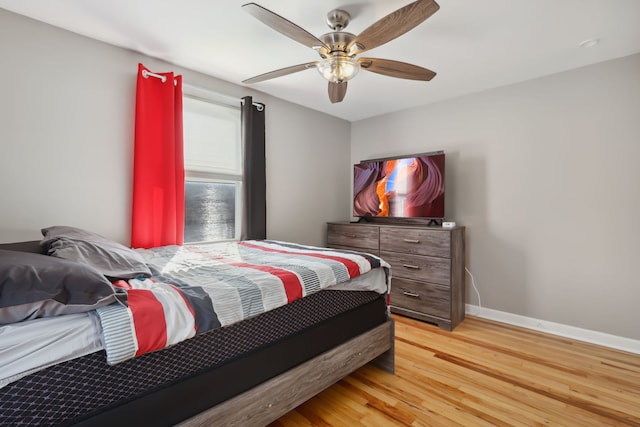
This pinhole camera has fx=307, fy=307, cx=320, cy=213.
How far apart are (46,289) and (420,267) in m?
2.86

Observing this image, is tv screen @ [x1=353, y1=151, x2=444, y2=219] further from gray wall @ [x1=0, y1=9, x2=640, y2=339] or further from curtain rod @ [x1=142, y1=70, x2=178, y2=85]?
curtain rod @ [x1=142, y1=70, x2=178, y2=85]

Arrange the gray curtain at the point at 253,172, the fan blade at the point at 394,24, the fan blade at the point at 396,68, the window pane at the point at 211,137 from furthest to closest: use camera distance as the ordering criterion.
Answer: the gray curtain at the point at 253,172, the window pane at the point at 211,137, the fan blade at the point at 396,68, the fan blade at the point at 394,24

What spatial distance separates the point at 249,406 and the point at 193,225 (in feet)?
6.71

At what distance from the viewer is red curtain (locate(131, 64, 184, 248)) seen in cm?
244

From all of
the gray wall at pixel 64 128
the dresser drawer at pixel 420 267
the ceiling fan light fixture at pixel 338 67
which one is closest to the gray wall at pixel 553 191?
the dresser drawer at pixel 420 267

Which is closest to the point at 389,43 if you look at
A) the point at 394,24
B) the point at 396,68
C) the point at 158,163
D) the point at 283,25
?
the point at 396,68

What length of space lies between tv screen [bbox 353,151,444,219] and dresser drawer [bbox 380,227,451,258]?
27 centimetres

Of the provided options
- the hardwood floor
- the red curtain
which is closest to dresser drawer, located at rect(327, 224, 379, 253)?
the hardwood floor

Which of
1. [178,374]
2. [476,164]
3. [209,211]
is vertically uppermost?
[476,164]

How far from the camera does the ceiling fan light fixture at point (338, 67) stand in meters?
1.96

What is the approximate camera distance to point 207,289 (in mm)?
1312

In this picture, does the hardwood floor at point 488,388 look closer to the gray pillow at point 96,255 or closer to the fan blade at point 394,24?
the gray pillow at point 96,255

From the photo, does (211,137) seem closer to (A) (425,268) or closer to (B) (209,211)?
(B) (209,211)

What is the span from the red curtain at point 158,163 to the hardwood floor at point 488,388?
1726mm
